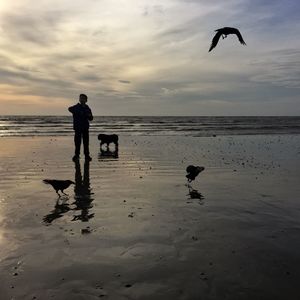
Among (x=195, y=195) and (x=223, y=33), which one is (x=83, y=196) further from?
(x=223, y=33)

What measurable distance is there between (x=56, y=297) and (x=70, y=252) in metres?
1.29

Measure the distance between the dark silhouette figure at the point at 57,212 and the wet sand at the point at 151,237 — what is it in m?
0.02

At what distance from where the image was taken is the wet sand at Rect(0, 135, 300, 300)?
4.83 meters

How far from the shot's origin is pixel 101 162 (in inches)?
610

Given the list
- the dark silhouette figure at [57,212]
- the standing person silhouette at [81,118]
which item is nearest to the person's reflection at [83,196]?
the dark silhouette figure at [57,212]

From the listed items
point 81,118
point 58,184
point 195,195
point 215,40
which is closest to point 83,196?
point 58,184

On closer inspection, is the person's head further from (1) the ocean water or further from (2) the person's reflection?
(1) the ocean water

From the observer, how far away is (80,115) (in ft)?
53.4

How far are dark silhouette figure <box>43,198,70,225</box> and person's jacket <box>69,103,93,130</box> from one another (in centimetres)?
768

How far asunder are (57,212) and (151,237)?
223cm

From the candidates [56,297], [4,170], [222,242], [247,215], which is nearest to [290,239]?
[222,242]

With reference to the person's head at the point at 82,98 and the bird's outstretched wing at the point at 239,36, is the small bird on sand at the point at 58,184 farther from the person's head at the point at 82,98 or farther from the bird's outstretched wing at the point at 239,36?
the person's head at the point at 82,98

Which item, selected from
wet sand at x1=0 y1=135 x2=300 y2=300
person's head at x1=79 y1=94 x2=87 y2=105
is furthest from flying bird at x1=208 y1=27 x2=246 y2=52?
person's head at x1=79 y1=94 x2=87 y2=105

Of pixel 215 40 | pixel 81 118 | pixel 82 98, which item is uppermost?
pixel 215 40
